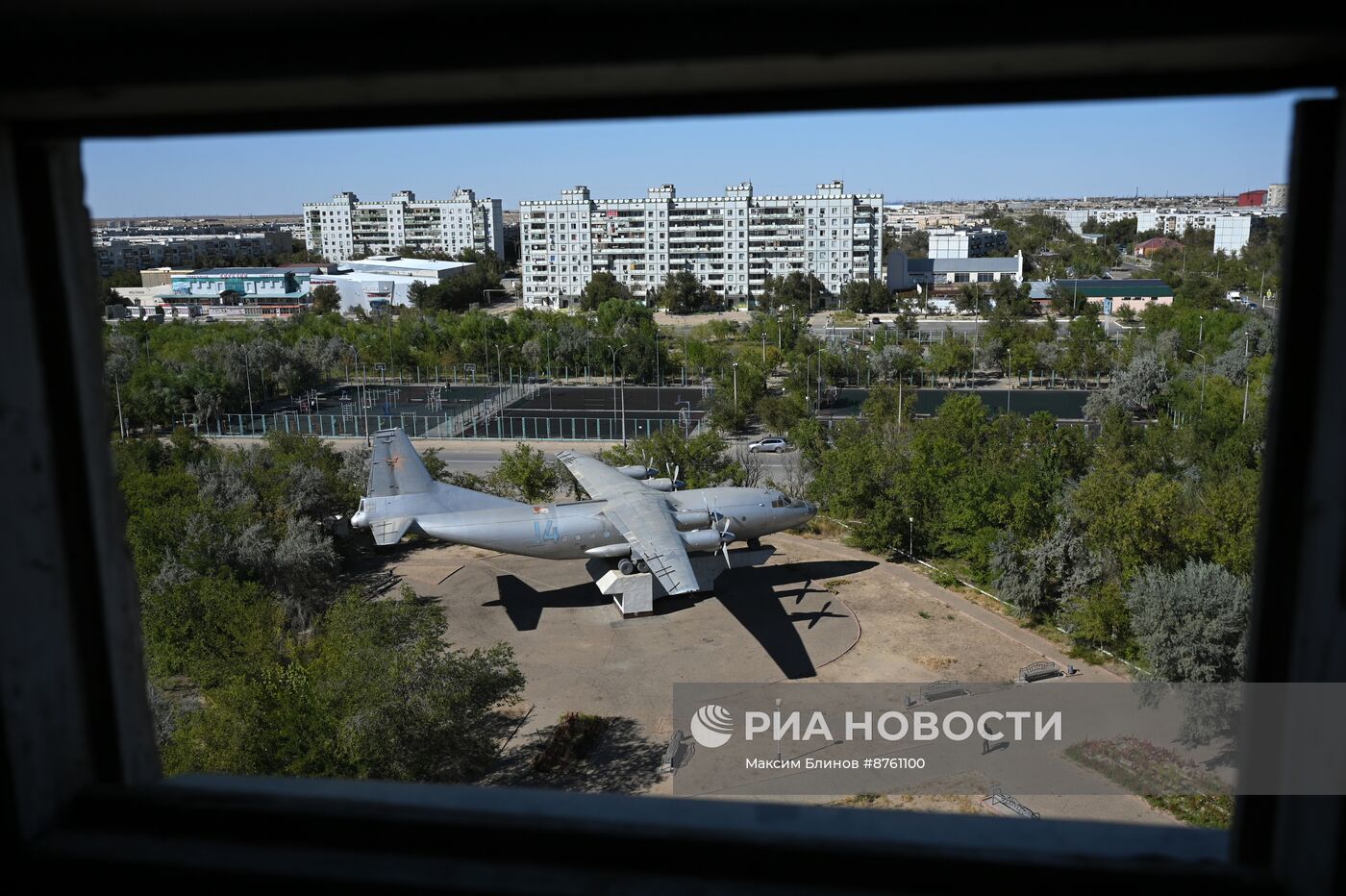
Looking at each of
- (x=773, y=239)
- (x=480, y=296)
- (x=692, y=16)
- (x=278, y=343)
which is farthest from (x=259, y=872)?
(x=480, y=296)

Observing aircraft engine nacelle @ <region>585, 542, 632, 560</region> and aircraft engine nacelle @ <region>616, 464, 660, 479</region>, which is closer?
aircraft engine nacelle @ <region>585, 542, 632, 560</region>

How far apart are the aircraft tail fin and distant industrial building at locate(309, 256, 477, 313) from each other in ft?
231

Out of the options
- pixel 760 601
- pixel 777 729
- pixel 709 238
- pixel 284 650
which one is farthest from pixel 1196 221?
pixel 284 650

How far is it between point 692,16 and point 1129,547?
76.8 ft

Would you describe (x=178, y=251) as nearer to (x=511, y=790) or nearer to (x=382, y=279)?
(x=382, y=279)

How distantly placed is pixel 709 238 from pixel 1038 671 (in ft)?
249

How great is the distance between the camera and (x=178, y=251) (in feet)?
427

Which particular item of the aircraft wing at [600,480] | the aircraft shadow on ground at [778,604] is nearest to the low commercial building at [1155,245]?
the aircraft shadow on ground at [778,604]

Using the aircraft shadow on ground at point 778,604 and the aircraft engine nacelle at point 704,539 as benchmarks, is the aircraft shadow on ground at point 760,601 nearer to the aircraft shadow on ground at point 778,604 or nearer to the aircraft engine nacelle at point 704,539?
the aircraft shadow on ground at point 778,604

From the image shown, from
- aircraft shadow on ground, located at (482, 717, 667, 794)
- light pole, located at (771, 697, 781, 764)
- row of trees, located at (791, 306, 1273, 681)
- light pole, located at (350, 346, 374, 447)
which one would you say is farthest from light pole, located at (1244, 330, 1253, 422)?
light pole, located at (350, 346, 374, 447)

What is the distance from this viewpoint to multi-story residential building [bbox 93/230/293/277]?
120812 mm

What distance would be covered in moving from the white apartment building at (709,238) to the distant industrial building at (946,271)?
5689 millimetres

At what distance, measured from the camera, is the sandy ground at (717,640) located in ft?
59.0

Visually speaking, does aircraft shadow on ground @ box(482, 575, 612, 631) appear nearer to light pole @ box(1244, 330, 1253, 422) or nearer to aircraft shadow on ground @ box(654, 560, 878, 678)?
aircraft shadow on ground @ box(654, 560, 878, 678)
